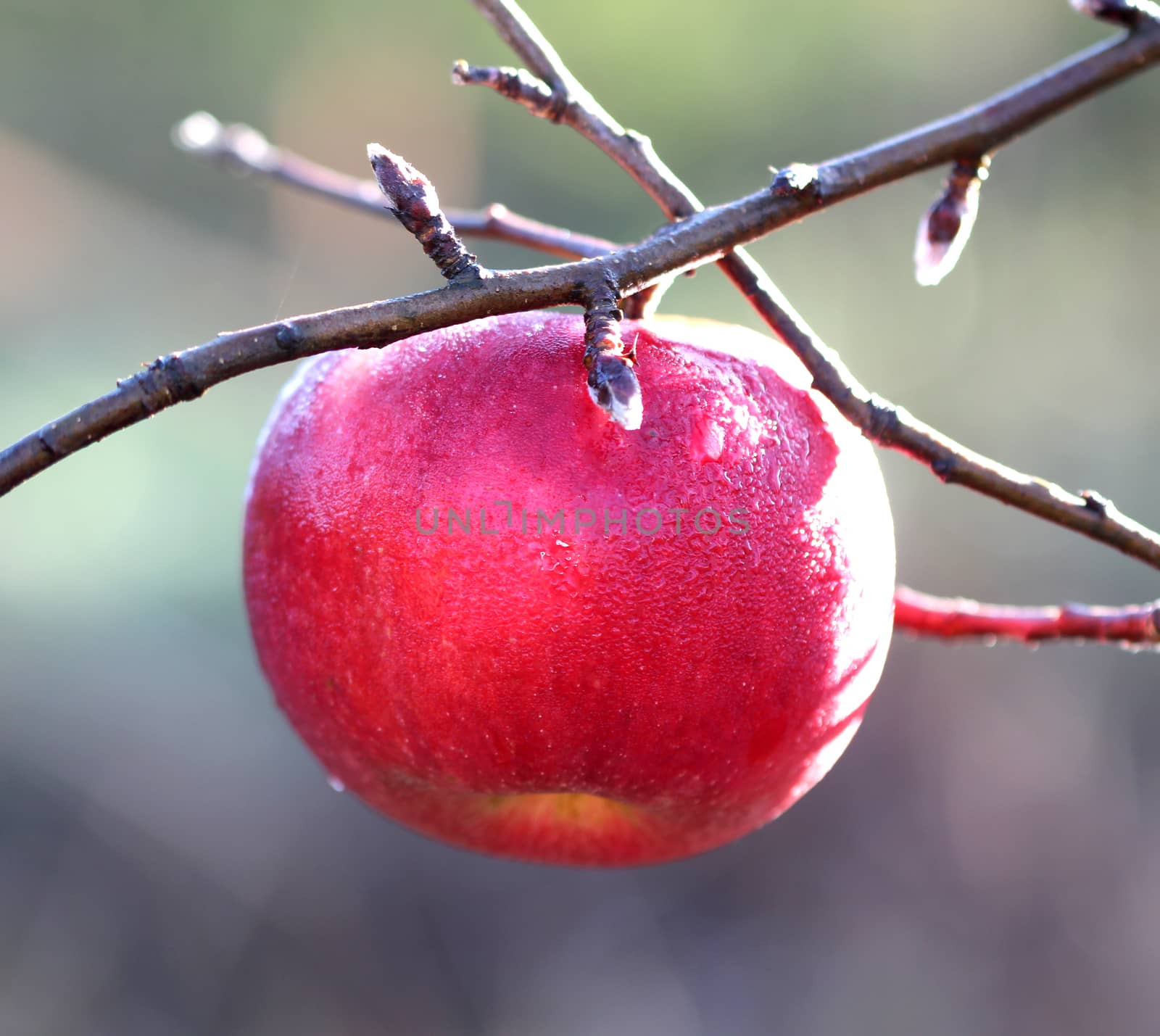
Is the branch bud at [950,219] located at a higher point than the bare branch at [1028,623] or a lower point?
higher

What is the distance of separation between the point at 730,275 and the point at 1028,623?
33 centimetres

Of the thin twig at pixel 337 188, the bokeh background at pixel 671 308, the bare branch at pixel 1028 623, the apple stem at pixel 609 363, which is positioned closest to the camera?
the apple stem at pixel 609 363

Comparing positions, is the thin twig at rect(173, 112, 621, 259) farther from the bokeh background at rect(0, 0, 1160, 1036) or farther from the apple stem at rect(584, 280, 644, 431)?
the bokeh background at rect(0, 0, 1160, 1036)

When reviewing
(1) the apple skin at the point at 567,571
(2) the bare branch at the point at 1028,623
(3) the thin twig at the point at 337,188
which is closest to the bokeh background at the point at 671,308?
(3) the thin twig at the point at 337,188

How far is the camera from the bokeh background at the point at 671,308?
1994mm

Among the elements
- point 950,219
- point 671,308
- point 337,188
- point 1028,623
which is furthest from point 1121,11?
point 671,308

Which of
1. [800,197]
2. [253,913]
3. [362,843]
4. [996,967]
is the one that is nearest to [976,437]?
[996,967]

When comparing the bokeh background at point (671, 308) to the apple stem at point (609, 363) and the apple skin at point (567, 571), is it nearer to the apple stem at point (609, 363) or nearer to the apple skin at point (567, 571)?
the apple skin at point (567, 571)

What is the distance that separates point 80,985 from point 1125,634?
1.87m

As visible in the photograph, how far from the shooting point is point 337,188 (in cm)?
96

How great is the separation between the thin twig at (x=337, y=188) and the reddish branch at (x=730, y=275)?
12 centimetres

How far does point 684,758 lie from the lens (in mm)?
534

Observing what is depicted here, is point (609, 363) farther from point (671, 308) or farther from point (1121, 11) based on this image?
point (671, 308)

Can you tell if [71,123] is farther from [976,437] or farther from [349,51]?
[976,437]
